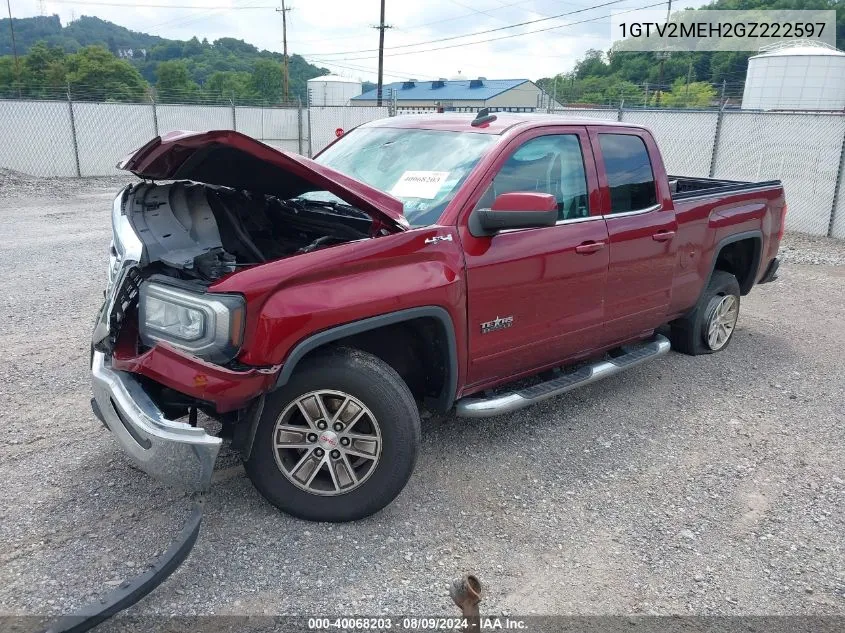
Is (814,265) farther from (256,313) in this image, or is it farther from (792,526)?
(256,313)

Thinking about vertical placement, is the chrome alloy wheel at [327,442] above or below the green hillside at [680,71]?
below

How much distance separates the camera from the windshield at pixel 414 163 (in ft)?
12.4

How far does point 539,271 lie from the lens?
12.9 feet

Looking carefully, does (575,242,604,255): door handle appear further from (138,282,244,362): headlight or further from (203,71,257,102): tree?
(203,71,257,102): tree

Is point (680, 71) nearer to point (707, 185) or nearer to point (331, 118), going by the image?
point (331, 118)

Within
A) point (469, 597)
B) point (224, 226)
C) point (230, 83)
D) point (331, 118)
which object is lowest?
point (469, 597)

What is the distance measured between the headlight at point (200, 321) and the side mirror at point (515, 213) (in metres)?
1.35

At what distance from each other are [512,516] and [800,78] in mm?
35008

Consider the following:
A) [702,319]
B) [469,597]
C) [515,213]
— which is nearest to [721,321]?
[702,319]

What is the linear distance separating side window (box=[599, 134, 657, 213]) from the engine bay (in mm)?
1756

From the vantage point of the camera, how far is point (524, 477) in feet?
12.9

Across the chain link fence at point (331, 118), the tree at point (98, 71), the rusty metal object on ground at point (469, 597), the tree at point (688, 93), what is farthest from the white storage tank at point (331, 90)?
the rusty metal object on ground at point (469, 597)

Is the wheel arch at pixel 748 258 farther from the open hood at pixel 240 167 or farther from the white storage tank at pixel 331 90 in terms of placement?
the white storage tank at pixel 331 90

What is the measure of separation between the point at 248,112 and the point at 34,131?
22.1 feet
